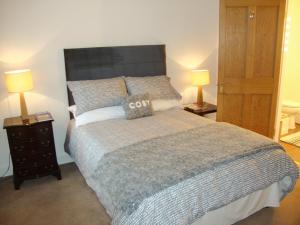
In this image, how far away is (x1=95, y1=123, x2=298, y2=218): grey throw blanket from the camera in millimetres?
1715

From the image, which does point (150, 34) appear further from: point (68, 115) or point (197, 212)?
point (197, 212)

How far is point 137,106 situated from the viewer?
117 inches

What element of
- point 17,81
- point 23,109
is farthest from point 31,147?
point 17,81

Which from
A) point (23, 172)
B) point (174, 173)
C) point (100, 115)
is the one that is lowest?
point (23, 172)

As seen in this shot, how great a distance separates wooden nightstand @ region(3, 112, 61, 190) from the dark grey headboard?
537mm

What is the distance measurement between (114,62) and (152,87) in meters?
0.58

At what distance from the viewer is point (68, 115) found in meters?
3.35

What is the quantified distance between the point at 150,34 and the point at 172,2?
20.9 inches

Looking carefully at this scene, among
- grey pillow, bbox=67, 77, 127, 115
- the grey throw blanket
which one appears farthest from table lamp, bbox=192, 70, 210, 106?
the grey throw blanket

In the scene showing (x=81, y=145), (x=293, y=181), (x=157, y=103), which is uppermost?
(x=157, y=103)

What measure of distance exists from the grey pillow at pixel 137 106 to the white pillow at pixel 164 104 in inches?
7.2

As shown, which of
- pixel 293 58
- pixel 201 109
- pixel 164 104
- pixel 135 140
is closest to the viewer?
pixel 135 140

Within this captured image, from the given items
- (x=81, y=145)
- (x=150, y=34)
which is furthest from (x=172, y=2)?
(x=81, y=145)

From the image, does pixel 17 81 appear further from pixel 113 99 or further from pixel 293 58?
pixel 293 58
